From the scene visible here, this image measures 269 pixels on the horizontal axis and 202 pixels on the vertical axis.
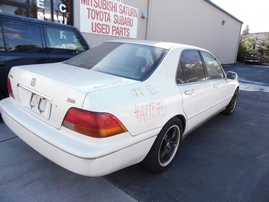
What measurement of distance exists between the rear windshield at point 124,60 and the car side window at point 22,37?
50.9 inches

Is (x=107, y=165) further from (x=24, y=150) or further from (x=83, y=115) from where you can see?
(x=24, y=150)

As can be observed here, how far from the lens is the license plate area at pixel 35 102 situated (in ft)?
6.07

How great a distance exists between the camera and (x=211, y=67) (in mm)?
3482

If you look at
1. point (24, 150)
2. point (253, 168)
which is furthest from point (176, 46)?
point (24, 150)

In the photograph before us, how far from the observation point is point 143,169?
2469 millimetres

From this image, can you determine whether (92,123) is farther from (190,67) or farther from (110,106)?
(190,67)

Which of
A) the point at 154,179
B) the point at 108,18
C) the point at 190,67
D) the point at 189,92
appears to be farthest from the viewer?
the point at 108,18

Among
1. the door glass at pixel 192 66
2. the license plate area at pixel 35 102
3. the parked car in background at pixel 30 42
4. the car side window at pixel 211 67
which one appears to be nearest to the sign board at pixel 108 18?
the parked car in background at pixel 30 42

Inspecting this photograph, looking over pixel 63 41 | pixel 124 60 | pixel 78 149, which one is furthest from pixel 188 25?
pixel 78 149

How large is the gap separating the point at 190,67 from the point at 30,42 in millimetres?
2756

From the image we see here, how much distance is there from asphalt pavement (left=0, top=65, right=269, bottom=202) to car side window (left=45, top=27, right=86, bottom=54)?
1.69 m

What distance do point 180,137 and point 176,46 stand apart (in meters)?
1.20

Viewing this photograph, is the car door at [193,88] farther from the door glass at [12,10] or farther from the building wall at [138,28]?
the door glass at [12,10]

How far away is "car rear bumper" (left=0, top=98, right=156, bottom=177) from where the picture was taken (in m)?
1.57
